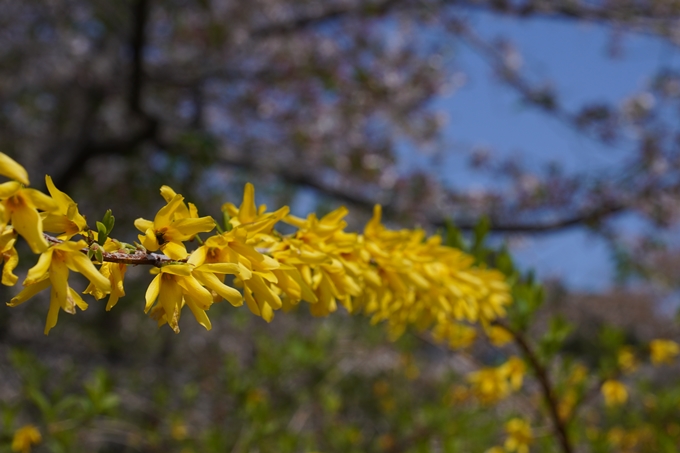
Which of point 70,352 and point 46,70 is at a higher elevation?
point 46,70

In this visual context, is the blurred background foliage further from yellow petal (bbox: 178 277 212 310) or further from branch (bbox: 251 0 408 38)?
yellow petal (bbox: 178 277 212 310)

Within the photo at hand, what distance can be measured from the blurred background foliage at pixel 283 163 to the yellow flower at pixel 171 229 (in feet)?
6.10

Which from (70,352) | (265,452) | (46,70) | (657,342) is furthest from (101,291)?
(46,70)

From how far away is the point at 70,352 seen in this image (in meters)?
3.81

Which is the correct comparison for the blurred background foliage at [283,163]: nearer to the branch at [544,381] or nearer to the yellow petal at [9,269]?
the branch at [544,381]

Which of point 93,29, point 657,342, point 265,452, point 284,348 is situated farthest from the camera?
point 93,29

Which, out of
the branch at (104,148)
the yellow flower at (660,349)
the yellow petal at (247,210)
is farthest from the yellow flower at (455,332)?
the branch at (104,148)

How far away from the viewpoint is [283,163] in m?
4.26

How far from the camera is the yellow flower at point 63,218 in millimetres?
655

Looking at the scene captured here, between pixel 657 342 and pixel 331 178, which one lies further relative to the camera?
pixel 331 178

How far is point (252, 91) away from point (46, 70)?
72.1 inches

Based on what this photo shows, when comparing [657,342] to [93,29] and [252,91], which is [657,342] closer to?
[252,91]

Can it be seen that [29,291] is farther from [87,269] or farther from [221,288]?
[221,288]

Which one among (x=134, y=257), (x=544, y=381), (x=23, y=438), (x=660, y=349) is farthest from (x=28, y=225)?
(x=660, y=349)
